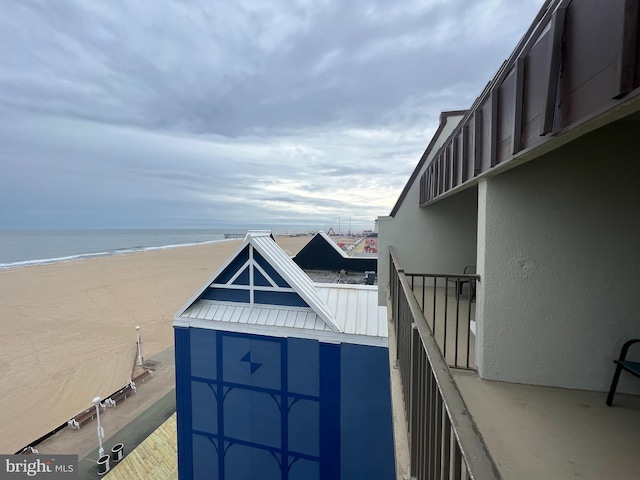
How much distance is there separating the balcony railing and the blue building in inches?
146

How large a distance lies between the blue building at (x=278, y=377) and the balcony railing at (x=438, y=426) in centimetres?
370

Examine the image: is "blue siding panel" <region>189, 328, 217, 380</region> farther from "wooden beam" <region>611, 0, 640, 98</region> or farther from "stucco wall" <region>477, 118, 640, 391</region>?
"wooden beam" <region>611, 0, 640, 98</region>

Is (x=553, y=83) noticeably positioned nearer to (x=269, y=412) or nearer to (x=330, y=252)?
(x=269, y=412)

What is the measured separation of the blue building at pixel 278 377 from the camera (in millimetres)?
5684

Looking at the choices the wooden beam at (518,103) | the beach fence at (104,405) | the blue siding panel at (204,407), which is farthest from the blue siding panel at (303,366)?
the beach fence at (104,405)

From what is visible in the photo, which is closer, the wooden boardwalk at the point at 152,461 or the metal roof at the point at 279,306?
the metal roof at the point at 279,306

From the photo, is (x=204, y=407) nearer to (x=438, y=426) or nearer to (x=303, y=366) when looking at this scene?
(x=303, y=366)

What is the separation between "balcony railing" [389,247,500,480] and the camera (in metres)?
0.92

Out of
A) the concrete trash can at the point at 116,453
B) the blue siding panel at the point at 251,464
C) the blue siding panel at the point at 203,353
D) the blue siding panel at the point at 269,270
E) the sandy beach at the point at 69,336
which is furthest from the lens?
the sandy beach at the point at 69,336

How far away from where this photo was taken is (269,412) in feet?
20.2

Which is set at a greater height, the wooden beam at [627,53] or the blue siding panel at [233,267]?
the wooden beam at [627,53]

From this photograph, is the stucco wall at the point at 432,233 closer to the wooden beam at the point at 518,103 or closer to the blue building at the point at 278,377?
the blue building at the point at 278,377

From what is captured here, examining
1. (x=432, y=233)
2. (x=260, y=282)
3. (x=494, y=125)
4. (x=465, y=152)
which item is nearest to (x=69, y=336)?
(x=260, y=282)

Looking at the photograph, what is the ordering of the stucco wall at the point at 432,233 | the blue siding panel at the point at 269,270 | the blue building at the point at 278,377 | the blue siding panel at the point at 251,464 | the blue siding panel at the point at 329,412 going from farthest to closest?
the stucco wall at the point at 432,233 → the blue siding panel at the point at 269,270 → the blue siding panel at the point at 251,464 → the blue siding panel at the point at 329,412 → the blue building at the point at 278,377
